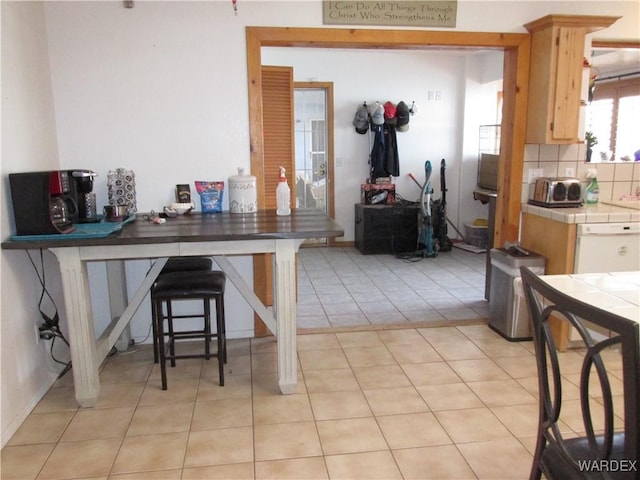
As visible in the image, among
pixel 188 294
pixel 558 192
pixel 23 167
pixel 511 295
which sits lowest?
pixel 511 295

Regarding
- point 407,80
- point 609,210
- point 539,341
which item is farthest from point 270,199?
point 539,341

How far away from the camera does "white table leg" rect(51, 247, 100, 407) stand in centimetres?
233

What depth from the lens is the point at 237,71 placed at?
3084mm

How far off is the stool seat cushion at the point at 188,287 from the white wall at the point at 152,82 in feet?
2.29

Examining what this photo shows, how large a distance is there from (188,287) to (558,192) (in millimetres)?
2510

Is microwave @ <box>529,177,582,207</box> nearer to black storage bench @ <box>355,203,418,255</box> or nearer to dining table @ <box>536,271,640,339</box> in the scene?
dining table @ <box>536,271,640,339</box>

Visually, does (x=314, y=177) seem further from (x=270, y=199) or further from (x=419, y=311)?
(x=419, y=311)

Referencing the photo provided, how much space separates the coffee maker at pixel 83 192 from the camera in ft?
8.64

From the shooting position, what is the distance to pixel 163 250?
2375 mm

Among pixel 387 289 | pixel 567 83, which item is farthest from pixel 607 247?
pixel 387 289

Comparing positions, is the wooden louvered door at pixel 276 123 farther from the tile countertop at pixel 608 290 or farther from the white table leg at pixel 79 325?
the tile countertop at pixel 608 290

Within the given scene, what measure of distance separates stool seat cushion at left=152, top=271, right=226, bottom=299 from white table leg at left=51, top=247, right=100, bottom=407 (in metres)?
0.35

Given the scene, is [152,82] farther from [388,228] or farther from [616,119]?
[388,228]

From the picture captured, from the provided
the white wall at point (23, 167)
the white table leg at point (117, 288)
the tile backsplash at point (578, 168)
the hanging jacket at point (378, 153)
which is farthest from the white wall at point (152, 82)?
the hanging jacket at point (378, 153)
